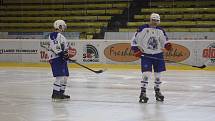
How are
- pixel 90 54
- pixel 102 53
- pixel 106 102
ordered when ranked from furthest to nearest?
pixel 90 54, pixel 102 53, pixel 106 102

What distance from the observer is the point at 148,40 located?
970cm

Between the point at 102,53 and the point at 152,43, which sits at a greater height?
the point at 152,43

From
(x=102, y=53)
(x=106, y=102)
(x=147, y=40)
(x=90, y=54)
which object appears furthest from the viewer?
(x=90, y=54)

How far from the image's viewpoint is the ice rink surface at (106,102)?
25.3 feet

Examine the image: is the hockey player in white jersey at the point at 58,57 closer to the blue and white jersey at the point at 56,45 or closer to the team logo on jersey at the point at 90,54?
the blue and white jersey at the point at 56,45

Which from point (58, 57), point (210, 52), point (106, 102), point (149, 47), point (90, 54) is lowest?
point (106, 102)

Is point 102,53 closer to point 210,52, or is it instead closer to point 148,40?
point 210,52

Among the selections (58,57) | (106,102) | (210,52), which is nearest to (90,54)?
(210,52)

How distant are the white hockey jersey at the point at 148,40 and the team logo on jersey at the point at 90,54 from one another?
37.6 feet

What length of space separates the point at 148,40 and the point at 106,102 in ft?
4.52

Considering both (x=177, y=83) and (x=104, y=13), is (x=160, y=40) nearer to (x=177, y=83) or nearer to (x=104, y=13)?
(x=177, y=83)

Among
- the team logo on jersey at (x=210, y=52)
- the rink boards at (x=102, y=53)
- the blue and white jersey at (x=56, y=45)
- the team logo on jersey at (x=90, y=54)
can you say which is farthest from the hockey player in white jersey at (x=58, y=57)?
Answer: the team logo on jersey at (x=90, y=54)

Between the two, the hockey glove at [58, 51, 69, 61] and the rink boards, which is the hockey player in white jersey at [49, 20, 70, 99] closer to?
the hockey glove at [58, 51, 69, 61]

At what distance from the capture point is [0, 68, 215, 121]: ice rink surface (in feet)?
25.3
